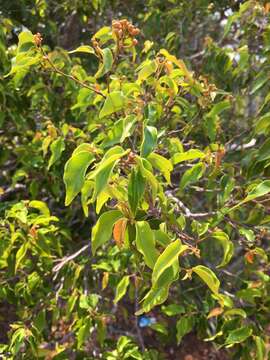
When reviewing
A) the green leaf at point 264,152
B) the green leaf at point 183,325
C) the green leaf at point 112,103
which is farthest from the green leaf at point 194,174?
the green leaf at point 183,325

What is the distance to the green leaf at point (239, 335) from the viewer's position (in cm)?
189

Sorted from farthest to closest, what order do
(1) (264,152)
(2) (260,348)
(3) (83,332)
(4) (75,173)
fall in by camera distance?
1. (3) (83,332)
2. (2) (260,348)
3. (1) (264,152)
4. (4) (75,173)

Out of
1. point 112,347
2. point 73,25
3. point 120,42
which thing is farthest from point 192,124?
point 73,25

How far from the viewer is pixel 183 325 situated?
6.89 feet

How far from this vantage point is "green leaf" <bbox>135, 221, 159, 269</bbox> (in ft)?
3.59

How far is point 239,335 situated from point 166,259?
1035mm

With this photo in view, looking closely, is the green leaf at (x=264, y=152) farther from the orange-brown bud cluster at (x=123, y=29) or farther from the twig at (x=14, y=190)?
the twig at (x=14, y=190)

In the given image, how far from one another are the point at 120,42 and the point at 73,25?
2.09m

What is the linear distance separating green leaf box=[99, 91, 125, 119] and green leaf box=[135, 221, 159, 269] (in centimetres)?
47

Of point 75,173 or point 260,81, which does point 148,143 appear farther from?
point 260,81

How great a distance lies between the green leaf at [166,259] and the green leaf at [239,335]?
3.25 feet

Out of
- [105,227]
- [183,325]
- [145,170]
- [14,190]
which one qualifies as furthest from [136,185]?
[14,190]

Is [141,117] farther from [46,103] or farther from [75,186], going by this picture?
[46,103]

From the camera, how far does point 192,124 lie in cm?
202
